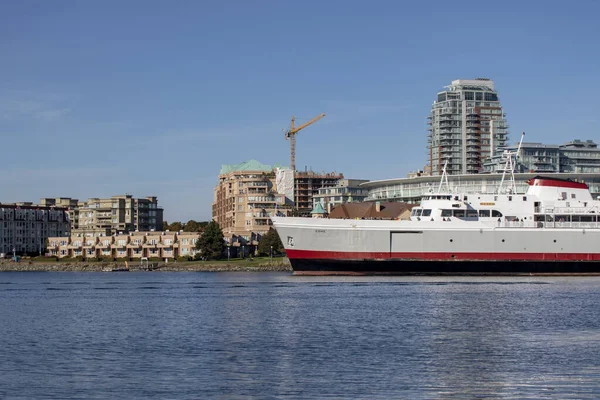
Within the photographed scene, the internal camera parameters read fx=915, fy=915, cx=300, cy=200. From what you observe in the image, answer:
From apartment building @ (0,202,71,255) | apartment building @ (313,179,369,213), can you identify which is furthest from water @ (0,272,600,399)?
apartment building @ (0,202,71,255)

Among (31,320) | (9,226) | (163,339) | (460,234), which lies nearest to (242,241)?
(9,226)

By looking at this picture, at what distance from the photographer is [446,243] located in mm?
84688

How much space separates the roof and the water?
222 feet

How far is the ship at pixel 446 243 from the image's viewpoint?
278 ft

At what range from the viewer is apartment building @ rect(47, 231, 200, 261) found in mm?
155125

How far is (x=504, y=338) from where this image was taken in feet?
125

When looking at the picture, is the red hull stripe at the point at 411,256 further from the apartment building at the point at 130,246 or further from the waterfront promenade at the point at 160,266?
the apartment building at the point at 130,246

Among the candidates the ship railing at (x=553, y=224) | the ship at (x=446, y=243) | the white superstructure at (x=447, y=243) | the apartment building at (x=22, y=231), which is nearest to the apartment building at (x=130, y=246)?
the apartment building at (x=22, y=231)

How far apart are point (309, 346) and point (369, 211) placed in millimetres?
97982

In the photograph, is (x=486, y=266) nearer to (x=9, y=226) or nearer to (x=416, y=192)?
(x=416, y=192)

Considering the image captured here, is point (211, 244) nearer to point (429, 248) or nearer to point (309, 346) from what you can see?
point (429, 248)

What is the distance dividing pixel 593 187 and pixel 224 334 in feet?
416

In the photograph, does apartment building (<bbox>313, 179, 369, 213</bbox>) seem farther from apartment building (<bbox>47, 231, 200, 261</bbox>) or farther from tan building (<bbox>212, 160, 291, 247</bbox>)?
apartment building (<bbox>47, 231, 200, 261</bbox>)

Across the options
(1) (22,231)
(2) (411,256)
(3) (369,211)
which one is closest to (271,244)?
(3) (369,211)
